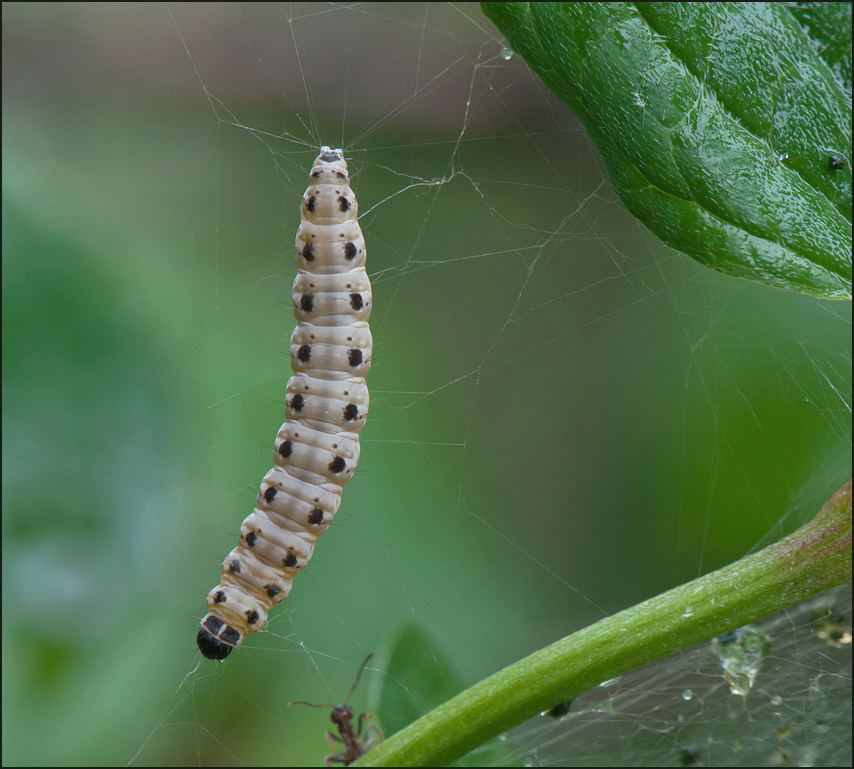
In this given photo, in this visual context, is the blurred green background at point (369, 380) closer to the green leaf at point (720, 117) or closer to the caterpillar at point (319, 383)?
the caterpillar at point (319, 383)

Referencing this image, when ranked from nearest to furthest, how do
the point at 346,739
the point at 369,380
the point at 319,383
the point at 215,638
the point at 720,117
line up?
the point at 720,117 → the point at 319,383 → the point at 215,638 → the point at 346,739 → the point at 369,380

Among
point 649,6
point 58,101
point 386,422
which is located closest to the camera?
point 649,6

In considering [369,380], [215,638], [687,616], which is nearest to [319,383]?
[215,638]

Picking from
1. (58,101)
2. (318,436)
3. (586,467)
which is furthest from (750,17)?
(58,101)

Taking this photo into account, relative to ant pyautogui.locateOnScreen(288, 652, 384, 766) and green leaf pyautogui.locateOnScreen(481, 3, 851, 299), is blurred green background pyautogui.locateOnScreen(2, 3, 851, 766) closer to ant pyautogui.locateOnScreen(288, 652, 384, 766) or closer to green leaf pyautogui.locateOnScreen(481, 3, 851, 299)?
ant pyautogui.locateOnScreen(288, 652, 384, 766)

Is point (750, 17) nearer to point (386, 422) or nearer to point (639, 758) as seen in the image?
point (386, 422)

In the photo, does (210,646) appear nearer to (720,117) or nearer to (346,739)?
(346,739)

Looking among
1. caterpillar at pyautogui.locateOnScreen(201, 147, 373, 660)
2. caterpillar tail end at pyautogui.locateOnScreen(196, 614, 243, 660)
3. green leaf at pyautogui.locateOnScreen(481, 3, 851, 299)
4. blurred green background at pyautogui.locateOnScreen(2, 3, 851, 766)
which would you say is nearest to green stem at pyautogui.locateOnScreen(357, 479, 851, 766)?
green leaf at pyautogui.locateOnScreen(481, 3, 851, 299)
